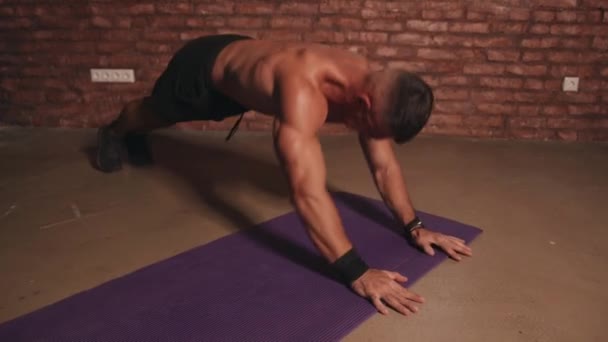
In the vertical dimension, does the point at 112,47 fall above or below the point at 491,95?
above

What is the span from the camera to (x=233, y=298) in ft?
4.42

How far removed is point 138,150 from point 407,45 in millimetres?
1845

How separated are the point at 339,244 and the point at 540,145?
2309 millimetres

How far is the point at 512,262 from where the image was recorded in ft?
5.17

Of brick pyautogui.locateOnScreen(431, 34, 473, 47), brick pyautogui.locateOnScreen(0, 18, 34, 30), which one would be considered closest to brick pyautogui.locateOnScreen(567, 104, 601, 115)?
brick pyautogui.locateOnScreen(431, 34, 473, 47)

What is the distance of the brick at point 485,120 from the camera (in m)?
3.17

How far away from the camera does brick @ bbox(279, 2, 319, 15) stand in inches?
120

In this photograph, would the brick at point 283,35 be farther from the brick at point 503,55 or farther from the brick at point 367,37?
the brick at point 503,55

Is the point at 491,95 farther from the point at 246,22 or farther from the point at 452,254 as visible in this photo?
the point at 452,254

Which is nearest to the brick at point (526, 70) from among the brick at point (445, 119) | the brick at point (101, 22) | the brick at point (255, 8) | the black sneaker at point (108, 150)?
the brick at point (445, 119)

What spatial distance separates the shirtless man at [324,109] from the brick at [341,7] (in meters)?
1.35

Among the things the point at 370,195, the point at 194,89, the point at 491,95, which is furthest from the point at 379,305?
the point at 491,95

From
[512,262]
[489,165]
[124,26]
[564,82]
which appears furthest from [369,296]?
[124,26]

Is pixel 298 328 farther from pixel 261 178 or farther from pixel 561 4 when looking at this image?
pixel 561 4
